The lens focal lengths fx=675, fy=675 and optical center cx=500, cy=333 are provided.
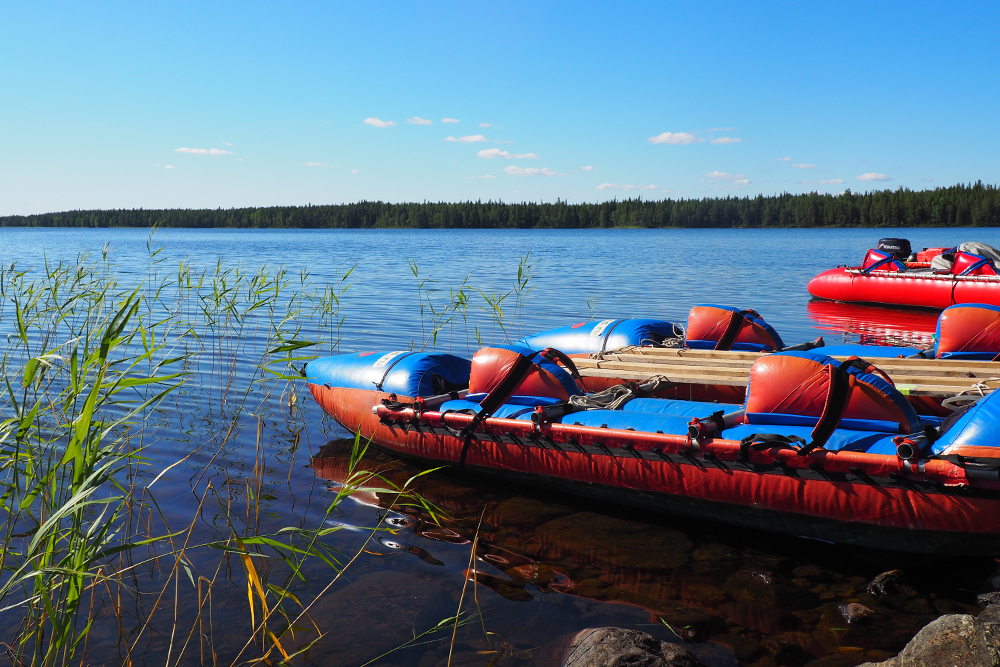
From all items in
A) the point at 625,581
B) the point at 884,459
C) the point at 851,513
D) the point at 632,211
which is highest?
the point at 632,211

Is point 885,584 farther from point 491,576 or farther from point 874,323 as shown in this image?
point 874,323

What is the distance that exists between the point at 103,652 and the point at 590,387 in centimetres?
448

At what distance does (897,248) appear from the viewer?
55.0 ft

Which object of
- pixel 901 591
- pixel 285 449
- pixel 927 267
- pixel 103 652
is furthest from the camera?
pixel 927 267

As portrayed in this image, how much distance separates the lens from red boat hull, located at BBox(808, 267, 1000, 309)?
13.9 m

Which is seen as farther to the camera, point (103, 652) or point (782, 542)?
point (782, 542)

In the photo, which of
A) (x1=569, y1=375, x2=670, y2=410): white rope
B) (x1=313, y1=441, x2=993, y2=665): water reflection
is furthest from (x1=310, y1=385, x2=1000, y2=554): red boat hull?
(x1=569, y1=375, x2=670, y2=410): white rope

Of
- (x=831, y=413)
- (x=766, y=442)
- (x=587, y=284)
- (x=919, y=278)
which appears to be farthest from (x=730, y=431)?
(x=587, y=284)

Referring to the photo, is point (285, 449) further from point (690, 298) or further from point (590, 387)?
point (690, 298)

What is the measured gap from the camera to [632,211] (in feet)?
281

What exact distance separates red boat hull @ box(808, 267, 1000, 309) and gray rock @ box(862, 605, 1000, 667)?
44.2 ft

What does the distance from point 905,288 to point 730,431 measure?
1359cm

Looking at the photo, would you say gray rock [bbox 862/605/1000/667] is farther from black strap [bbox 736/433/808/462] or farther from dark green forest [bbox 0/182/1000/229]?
dark green forest [bbox 0/182/1000/229]

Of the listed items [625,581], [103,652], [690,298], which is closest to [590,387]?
[625,581]
